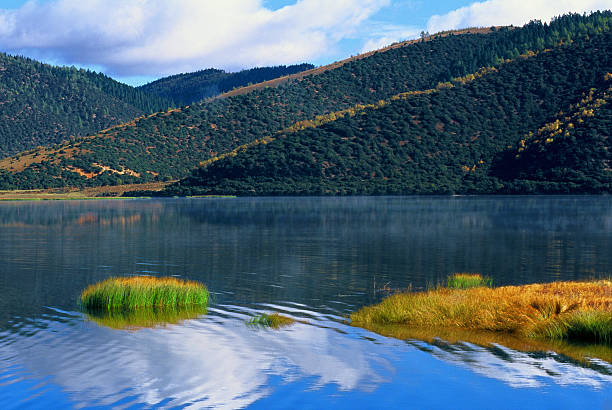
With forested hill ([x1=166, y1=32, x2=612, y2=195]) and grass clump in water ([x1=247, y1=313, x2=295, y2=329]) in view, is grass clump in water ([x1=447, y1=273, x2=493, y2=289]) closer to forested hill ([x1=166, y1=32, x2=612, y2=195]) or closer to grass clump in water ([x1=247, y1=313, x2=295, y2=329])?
grass clump in water ([x1=247, y1=313, x2=295, y2=329])

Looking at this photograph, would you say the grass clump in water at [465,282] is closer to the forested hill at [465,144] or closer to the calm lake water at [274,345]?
the calm lake water at [274,345]

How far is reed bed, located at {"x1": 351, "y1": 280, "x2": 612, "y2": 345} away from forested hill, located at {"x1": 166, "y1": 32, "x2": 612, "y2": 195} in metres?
120

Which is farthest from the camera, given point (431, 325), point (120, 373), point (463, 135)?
point (463, 135)

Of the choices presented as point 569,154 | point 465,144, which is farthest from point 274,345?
point 465,144

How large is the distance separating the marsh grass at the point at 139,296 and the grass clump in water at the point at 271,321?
3.53m

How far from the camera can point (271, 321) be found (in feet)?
68.6

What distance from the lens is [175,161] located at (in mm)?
192250

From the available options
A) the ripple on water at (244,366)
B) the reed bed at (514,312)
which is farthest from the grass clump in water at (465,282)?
the ripple on water at (244,366)

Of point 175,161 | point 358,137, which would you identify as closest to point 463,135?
point 358,137

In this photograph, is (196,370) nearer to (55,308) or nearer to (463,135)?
(55,308)

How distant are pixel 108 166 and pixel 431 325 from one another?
558 feet

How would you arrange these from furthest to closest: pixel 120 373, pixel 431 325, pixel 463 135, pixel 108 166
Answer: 1. pixel 108 166
2. pixel 463 135
3. pixel 431 325
4. pixel 120 373

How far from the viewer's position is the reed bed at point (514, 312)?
18.3 meters

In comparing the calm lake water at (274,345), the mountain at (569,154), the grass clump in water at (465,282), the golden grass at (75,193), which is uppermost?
the mountain at (569,154)
